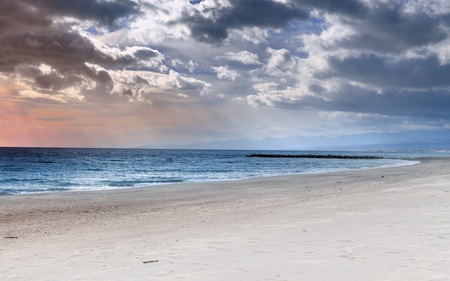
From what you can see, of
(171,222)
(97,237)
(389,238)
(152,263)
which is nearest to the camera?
(152,263)

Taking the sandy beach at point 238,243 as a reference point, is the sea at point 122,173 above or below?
below

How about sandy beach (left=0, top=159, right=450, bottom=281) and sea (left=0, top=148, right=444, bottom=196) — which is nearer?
sandy beach (left=0, top=159, right=450, bottom=281)

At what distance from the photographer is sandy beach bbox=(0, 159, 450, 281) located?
788 cm

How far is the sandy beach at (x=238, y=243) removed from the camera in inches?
310

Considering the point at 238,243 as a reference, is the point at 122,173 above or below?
below

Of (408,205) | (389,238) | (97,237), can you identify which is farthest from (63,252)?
(408,205)

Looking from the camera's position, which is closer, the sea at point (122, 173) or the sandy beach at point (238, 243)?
the sandy beach at point (238, 243)

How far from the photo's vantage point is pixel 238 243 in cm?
1057

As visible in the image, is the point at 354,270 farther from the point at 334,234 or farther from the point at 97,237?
the point at 97,237

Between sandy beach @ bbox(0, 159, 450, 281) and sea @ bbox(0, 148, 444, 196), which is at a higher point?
sandy beach @ bbox(0, 159, 450, 281)

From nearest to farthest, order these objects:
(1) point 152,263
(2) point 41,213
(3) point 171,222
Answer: (1) point 152,263 < (3) point 171,222 < (2) point 41,213

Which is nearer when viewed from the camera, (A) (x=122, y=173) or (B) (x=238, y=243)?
(B) (x=238, y=243)

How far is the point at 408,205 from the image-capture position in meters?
16.6

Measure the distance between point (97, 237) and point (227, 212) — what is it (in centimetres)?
645
